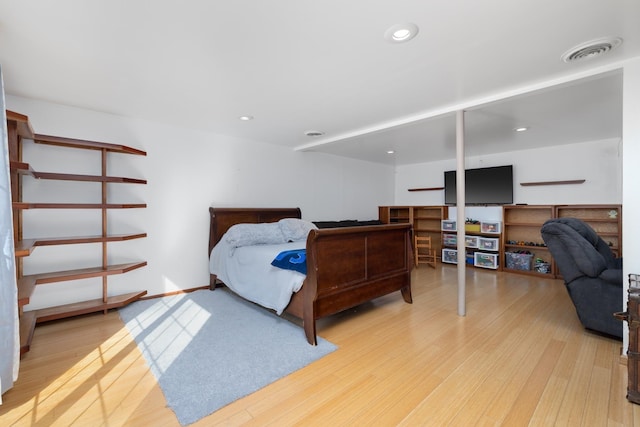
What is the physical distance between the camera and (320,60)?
7.00ft

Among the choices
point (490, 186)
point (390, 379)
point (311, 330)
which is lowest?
point (390, 379)

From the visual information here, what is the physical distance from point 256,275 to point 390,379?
1.65 m

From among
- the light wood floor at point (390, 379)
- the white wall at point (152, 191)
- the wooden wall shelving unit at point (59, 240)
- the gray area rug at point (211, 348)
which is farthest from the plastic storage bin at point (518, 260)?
the wooden wall shelving unit at point (59, 240)

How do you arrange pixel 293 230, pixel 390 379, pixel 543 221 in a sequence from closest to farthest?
1. pixel 390 379
2. pixel 293 230
3. pixel 543 221

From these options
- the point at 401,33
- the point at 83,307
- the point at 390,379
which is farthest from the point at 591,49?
the point at 83,307

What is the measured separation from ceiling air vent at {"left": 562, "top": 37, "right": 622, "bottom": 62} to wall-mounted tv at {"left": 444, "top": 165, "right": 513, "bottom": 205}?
3.50m

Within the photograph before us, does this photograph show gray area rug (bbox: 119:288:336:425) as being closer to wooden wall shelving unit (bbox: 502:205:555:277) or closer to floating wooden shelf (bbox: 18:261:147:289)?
floating wooden shelf (bbox: 18:261:147:289)

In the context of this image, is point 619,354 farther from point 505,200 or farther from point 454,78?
point 505,200

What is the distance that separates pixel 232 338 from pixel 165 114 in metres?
2.60

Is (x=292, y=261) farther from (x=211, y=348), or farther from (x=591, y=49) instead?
(x=591, y=49)

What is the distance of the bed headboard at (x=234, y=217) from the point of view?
13.2ft

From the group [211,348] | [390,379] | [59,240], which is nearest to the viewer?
[390,379]

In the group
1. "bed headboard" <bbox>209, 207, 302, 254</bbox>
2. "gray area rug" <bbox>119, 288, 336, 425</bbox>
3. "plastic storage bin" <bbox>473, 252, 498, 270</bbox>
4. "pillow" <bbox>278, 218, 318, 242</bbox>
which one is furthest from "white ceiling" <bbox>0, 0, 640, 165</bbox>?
"plastic storage bin" <bbox>473, 252, 498, 270</bbox>

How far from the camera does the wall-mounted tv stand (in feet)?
17.1
